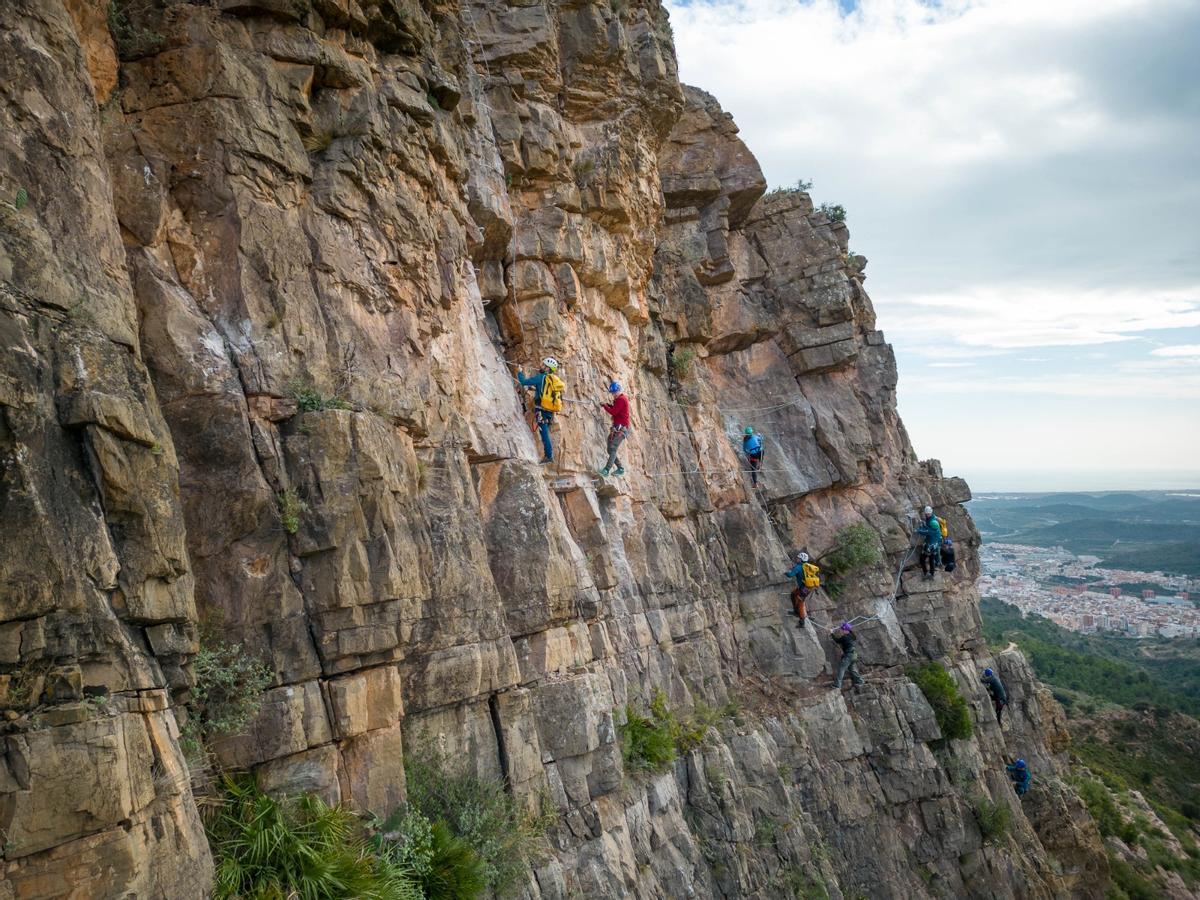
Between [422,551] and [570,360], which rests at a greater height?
[570,360]

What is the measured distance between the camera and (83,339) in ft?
19.7

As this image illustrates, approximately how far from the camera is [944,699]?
2042cm

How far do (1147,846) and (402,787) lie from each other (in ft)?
104

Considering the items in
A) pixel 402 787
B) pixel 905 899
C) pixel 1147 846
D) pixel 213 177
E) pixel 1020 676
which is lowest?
pixel 1147 846

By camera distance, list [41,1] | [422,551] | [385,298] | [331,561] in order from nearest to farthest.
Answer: [41,1], [331,561], [422,551], [385,298]

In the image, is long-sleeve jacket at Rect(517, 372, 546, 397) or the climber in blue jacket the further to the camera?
the climber in blue jacket

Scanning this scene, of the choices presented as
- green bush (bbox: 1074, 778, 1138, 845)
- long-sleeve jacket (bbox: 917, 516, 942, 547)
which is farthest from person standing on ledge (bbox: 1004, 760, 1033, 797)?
long-sleeve jacket (bbox: 917, 516, 942, 547)

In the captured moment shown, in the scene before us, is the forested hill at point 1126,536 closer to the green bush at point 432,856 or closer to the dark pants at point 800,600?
the dark pants at point 800,600

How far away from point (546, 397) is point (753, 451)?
31.5 ft

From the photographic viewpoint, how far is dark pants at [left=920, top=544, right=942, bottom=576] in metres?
22.6

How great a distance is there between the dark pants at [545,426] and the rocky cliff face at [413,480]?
619 mm

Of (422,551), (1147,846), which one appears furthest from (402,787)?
(1147,846)

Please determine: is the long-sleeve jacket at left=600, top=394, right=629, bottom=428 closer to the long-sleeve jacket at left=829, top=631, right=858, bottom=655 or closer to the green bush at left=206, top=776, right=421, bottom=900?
the green bush at left=206, top=776, right=421, bottom=900

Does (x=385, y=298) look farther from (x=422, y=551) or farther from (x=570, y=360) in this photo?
(x=570, y=360)
